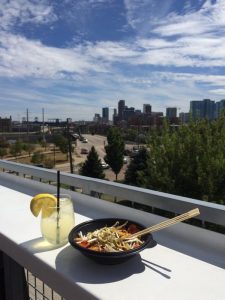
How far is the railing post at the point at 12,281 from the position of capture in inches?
58.4

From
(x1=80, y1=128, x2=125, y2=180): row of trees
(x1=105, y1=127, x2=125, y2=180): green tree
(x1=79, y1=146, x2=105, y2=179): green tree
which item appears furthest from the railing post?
(x1=105, y1=127, x2=125, y2=180): green tree

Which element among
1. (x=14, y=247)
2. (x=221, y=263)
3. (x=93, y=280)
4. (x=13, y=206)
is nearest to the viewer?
(x=93, y=280)

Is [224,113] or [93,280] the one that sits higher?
[224,113]

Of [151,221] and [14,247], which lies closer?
[14,247]

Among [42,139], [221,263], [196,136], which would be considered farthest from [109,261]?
[42,139]

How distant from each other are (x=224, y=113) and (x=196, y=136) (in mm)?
1237

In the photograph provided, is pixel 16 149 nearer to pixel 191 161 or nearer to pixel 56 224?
pixel 191 161

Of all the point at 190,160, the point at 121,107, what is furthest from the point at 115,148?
the point at 121,107

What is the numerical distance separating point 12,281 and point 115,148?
88.5 ft

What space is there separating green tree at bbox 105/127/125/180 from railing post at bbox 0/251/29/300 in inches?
1020

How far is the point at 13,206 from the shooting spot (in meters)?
1.79

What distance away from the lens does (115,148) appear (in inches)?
1120

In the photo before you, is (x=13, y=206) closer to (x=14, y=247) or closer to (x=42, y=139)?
(x=14, y=247)

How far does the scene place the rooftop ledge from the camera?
0.90 meters
